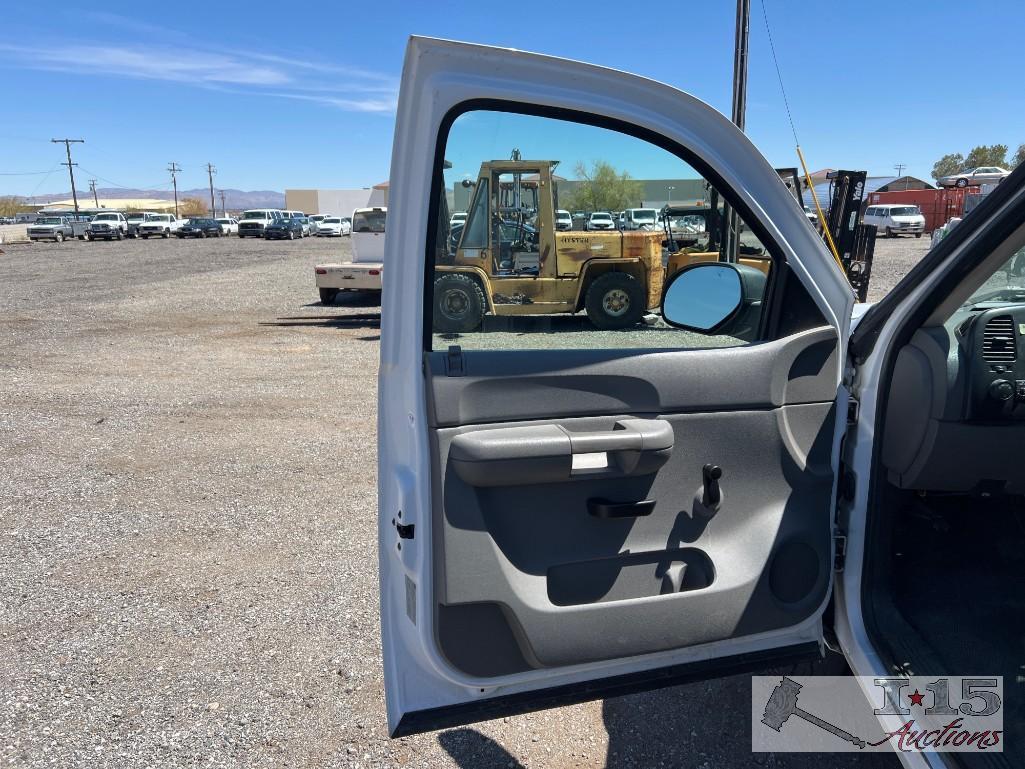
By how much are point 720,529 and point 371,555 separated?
2630mm

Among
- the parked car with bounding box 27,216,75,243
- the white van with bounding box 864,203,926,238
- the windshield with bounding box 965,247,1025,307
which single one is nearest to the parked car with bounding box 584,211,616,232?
the windshield with bounding box 965,247,1025,307

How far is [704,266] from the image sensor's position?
2.26 metres

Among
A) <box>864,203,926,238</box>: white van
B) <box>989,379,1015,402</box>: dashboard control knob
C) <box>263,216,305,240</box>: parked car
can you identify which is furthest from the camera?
<box>263,216,305,240</box>: parked car

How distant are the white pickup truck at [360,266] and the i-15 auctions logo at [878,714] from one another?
12.8m

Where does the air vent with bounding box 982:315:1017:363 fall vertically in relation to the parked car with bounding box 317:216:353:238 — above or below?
above

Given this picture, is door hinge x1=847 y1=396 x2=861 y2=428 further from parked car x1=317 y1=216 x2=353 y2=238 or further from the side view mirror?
parked car x1=317 y1=216 x2=353 y2=238

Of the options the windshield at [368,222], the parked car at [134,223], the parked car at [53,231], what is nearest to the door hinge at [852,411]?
the windshield at [368,222]

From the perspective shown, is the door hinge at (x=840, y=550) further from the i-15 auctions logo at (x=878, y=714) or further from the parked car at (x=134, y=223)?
the parked car at (x=134, y=223)

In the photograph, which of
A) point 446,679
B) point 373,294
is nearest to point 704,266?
point 446,679

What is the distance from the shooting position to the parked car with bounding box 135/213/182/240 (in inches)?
1917

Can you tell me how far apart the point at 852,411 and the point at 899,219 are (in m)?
39.1

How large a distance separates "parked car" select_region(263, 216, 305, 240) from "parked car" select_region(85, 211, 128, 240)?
27.8ft

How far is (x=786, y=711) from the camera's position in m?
2.72

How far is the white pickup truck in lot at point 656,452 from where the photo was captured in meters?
1.84
